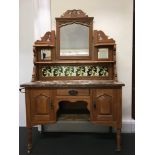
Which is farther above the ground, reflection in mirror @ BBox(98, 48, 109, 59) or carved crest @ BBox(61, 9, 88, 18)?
carved crest @ BBox(61, 9, 88, 18)

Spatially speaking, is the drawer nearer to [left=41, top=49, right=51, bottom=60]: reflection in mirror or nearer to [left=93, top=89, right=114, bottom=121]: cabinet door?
[left=93, top=89, right=114, bottom=121]: cabinet door

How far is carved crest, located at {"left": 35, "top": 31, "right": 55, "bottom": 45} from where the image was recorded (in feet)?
8.95

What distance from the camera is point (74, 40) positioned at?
8.95 ft

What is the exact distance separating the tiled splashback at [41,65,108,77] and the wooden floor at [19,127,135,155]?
2.99 ft

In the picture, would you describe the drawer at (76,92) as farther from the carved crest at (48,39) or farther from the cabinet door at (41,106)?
the carved crest at (48,39)

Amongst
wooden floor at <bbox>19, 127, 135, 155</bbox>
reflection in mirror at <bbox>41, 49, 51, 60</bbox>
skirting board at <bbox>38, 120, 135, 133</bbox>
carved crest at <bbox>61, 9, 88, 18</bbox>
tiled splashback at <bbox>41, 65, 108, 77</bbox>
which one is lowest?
wooden floor at <bbox>19, 127, 135, 155</bbox>

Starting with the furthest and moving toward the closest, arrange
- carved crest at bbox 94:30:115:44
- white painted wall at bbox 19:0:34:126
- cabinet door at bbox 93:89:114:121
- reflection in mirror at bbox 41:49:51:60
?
1. white painted wall at bbox 19:0:34:126
2. reflection in mirror at bbox 41:49:51:60
3. carved crest at bbox 94:30:115:44
4. cabinet door at bbox 93:89:114:121

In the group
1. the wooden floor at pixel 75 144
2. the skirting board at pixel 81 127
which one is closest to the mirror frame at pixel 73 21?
the skirting board at pixel 81 127

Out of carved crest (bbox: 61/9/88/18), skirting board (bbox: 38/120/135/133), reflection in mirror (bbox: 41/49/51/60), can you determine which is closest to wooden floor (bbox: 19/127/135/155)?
skirting board (bbox: 38/120/135/133)

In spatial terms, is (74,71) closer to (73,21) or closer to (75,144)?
(73,21)

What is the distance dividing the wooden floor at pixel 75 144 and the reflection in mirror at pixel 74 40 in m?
1.23

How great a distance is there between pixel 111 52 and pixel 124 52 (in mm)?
238
